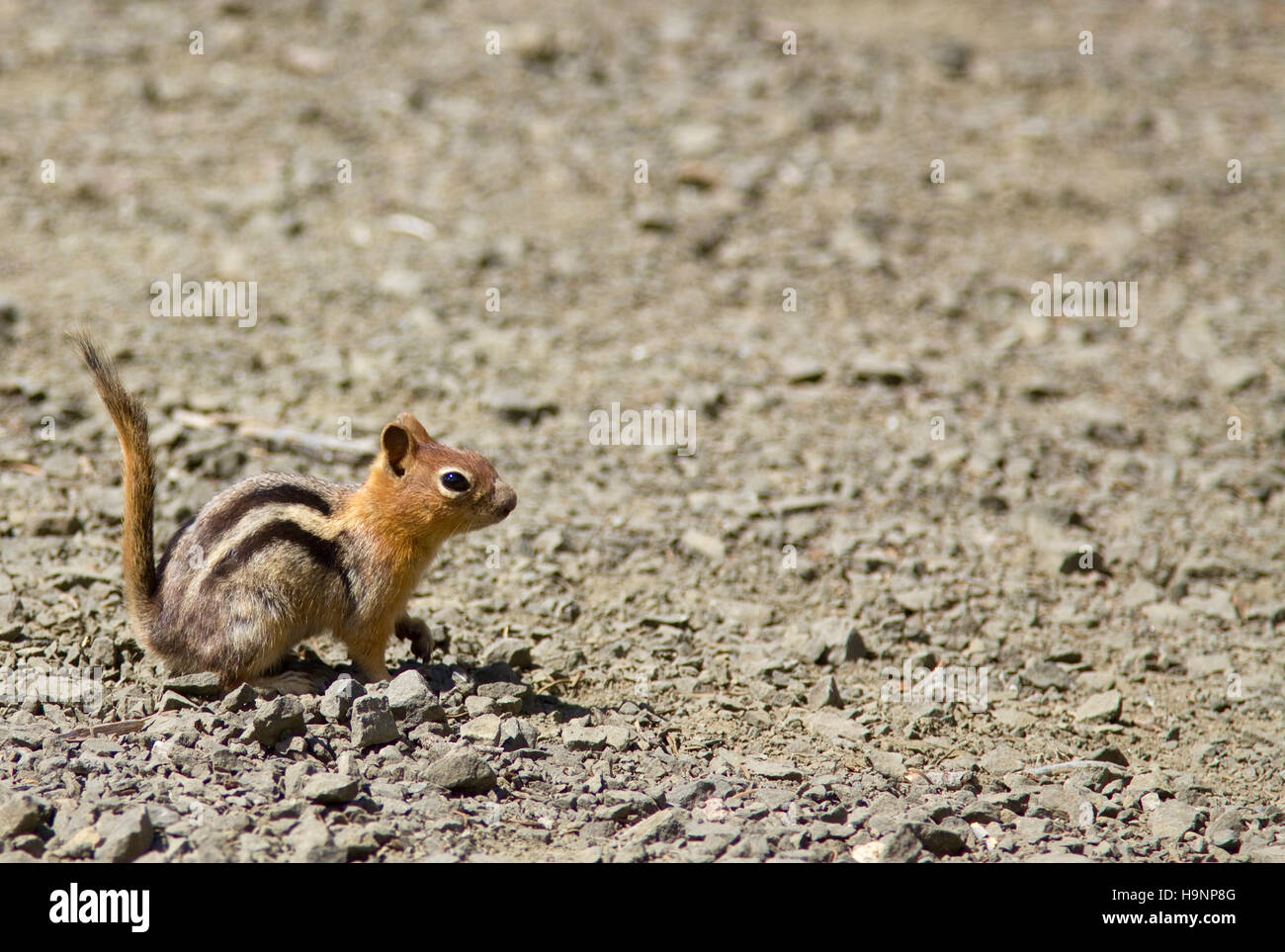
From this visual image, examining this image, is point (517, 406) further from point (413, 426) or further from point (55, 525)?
point (55, 525)

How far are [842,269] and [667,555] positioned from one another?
3237 millimetres

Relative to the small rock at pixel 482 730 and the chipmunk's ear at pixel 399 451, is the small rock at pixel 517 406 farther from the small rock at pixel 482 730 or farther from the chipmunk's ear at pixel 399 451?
the small rock at pixel 482 730

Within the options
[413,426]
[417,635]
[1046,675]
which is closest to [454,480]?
[413,426]

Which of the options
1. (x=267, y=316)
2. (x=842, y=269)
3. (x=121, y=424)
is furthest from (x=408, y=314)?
(x=121, y=424)

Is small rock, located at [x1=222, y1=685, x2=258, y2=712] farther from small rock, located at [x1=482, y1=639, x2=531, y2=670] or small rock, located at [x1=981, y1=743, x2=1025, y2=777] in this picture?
small rock, located at [x1=981, y1=743, x2=1025, y2=777]

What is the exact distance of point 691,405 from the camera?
7.84 metres

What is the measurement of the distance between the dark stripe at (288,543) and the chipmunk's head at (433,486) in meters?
0.29

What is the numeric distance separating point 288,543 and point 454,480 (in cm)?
65

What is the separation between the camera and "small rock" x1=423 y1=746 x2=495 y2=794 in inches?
179

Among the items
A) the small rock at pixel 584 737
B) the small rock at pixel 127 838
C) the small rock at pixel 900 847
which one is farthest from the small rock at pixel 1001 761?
the small rock at pixel 127 838

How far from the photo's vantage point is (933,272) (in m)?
9.29

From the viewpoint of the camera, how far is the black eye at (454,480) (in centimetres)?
524

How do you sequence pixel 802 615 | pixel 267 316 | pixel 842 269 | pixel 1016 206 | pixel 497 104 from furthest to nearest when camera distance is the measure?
pixel 497 104, pixel 1016 206, pixel 842 269, pixel 267 316, pixel 802 615

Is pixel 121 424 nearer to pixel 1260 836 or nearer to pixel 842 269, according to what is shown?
pixel 1260 836
